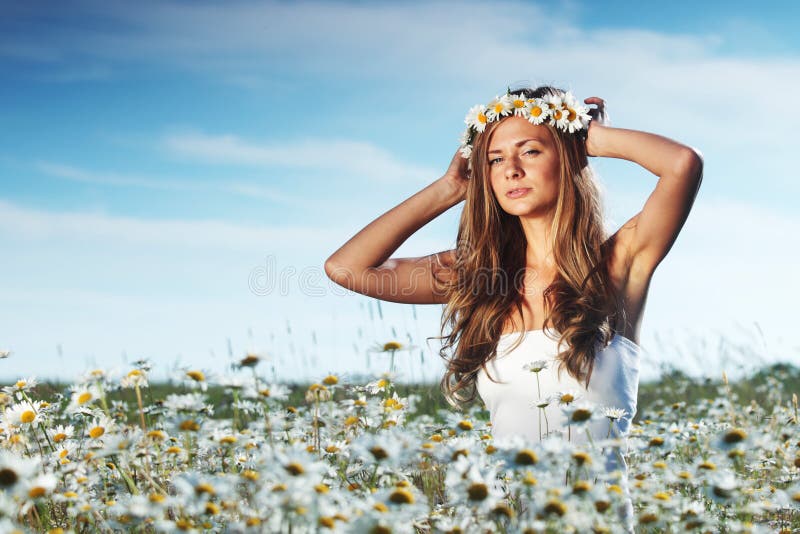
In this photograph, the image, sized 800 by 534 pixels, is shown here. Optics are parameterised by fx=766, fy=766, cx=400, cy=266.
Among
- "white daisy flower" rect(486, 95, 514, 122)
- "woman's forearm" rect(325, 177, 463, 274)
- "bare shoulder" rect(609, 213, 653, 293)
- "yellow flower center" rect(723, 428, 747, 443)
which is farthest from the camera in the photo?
"woman's forearm" rect(325, 177, 463, 274)

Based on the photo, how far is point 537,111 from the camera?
144 inches

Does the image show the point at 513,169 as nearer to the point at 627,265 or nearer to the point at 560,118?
the point at 560,118

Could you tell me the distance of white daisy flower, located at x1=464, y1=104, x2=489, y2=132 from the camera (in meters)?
3.77

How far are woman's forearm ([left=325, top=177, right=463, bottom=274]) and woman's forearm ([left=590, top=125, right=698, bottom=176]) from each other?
83 centimetres

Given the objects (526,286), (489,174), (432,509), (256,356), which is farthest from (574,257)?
(256,356)

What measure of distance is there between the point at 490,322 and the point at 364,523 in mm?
2071

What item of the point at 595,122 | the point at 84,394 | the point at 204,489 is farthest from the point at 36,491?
the point at 595,122

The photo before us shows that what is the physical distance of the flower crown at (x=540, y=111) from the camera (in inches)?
143

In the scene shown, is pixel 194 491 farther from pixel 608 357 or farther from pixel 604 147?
pixel 604 147

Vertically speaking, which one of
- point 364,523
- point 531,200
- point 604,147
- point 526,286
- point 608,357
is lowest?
point 364,523

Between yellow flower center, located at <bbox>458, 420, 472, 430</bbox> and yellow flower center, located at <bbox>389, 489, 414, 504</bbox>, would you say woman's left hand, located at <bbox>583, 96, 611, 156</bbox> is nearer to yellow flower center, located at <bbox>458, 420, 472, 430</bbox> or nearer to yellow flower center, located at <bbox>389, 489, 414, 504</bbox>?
yellow flower center, located at <bbox>458, 420, 472, 430</bbox>

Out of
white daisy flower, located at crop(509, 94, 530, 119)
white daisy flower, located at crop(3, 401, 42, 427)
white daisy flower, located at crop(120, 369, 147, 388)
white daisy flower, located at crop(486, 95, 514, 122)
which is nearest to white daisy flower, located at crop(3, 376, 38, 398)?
white daisy flower, located at crop(3, 401, 42, 427)

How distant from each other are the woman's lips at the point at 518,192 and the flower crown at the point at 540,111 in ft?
1.10

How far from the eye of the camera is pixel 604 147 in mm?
3645
